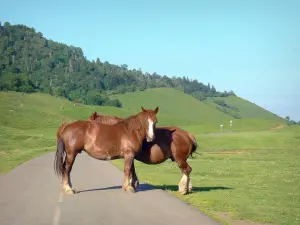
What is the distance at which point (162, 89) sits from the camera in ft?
645

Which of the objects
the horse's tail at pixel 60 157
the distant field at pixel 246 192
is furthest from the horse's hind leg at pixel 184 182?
the horse's tail at pixel 60 157

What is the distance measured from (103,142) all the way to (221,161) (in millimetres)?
21313

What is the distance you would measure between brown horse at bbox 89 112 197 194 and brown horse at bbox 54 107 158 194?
56cm

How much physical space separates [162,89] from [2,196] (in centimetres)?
18172

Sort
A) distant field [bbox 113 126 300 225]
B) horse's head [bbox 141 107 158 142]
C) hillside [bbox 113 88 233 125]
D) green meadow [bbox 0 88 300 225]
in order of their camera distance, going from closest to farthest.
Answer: distant field [bbox 113 126 300 225]
green meadow [bbox 0 88 300 225]
horse's head [bbox 141 107 158 142]
hillside [bbox 113 88 233 125]

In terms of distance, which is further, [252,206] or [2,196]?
[2,196]

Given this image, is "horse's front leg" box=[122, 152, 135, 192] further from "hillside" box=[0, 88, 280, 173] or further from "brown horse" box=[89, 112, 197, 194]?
"hillside" box=[0, 88, 280, 173]

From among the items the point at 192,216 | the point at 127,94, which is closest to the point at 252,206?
the point at 192,216

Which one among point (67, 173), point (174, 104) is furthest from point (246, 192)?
point (174, 104)

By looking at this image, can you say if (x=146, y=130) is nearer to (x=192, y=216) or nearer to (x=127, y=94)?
(x=192, y=216)

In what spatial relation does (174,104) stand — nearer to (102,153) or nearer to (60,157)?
(102,153)

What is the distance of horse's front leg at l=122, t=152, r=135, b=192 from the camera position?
15795mm

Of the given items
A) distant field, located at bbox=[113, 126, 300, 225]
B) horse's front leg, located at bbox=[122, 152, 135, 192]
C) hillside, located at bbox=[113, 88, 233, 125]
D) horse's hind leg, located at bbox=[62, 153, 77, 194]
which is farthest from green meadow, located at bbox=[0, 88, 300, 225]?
hillside, located at bbox=[113, 88, 233, 125]

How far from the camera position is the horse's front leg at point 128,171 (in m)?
15.8
